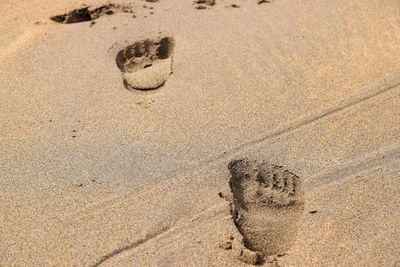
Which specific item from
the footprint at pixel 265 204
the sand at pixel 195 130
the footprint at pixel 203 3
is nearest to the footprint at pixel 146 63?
the sand at pixel 195 130

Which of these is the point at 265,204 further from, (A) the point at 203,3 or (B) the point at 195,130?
(A) the point at 203,3

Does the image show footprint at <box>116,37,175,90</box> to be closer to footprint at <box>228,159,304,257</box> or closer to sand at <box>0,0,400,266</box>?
sand at <box>0,0,400,266</box>

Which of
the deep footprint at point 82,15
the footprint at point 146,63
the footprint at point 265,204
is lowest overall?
the footprint at point 265,204

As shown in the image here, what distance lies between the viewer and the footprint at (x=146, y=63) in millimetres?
2498

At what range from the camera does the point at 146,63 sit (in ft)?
8.48

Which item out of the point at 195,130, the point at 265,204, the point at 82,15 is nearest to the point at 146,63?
the point at 195,130

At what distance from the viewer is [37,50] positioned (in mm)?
2736

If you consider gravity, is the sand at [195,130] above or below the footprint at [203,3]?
below

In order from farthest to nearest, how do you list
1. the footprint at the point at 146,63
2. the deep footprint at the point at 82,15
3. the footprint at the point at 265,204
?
1. the deep footprint at the point at 82,15
2. the footprint at the point at 146,63
3. the footprint at the point at 265,204

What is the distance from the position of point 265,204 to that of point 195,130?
541 millimetres

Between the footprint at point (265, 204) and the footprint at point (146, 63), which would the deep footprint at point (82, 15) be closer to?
the footprint at point (146, 63)

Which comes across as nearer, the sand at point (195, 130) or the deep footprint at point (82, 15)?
the sand at point (195, 130)

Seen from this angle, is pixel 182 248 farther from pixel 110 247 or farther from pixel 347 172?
pixel 347 172

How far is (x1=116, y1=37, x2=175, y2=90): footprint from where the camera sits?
8.20ft
